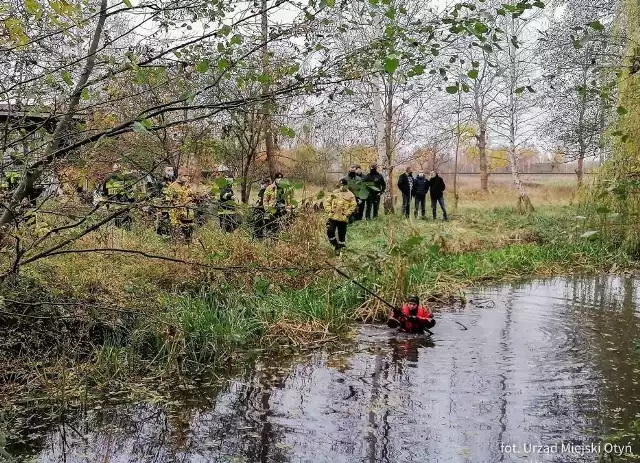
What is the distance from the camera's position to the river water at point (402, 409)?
4.86 metres

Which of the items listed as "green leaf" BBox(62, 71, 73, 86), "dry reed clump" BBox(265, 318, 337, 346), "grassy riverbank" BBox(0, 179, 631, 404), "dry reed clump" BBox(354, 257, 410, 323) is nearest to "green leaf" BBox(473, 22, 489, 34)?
"grassy riverbank" BBox(0, 179, 631, 404)

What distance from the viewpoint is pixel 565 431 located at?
5141 mm

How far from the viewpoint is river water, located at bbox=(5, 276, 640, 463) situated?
16.0 ft

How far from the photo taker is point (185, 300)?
8.34 metres

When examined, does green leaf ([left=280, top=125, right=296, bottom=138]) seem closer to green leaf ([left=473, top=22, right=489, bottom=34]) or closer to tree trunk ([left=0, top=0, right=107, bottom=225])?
green leaf ([left=473, top=22, right=489, bottom=34])

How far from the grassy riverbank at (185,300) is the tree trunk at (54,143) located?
124 centimetres

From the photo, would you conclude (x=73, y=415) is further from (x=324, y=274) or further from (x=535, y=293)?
(x=535, y=293)

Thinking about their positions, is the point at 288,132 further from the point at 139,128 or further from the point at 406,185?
the point at 406,185

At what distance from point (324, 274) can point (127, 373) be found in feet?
11.4

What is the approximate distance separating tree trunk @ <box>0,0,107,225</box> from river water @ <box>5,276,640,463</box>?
239 centimetres

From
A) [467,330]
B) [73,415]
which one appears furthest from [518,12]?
[467,330]

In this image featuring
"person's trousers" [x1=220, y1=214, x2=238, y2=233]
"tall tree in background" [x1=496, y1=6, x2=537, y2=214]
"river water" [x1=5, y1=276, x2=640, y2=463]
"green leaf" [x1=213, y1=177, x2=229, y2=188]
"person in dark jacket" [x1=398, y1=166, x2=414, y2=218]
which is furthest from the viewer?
"tall tree in background" [x1=496, y1=6, x2=537, y2=214]

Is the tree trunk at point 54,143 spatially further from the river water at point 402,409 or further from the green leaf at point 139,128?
the river water at point 402,409

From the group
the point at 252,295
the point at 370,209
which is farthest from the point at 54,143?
the point at 370,209
